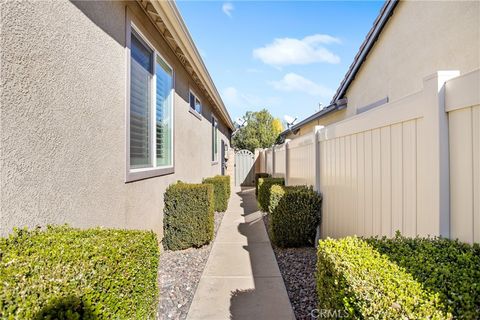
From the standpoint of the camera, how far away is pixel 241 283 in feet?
13.2

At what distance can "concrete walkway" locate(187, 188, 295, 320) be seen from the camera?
129 inches

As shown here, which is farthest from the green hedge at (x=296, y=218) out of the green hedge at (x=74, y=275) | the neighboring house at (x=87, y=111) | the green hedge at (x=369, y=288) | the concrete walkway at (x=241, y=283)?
the green hedge at (x=74, y=275)

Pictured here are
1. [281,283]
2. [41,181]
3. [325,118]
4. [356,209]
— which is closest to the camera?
[41,181]

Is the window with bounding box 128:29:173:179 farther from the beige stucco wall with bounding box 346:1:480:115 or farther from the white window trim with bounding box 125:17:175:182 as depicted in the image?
the beige stucco wall with bounding box 346:1:480:115

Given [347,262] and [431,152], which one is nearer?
[347,262]

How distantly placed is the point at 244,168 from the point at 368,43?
1207cm

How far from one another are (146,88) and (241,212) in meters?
5.82

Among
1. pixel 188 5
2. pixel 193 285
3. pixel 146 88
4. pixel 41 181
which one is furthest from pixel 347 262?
pixel 188 5

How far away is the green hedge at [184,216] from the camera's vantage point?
534 cm

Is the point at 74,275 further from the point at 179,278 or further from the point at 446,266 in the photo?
the point at 179,278

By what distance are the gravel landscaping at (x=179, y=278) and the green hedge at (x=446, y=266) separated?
2426 millimetres

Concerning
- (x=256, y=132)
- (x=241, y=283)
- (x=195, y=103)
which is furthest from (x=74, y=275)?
(x=256, y=132)

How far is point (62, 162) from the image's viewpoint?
243 centimetres

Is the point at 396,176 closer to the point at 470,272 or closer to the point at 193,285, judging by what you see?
the point at 470,272
